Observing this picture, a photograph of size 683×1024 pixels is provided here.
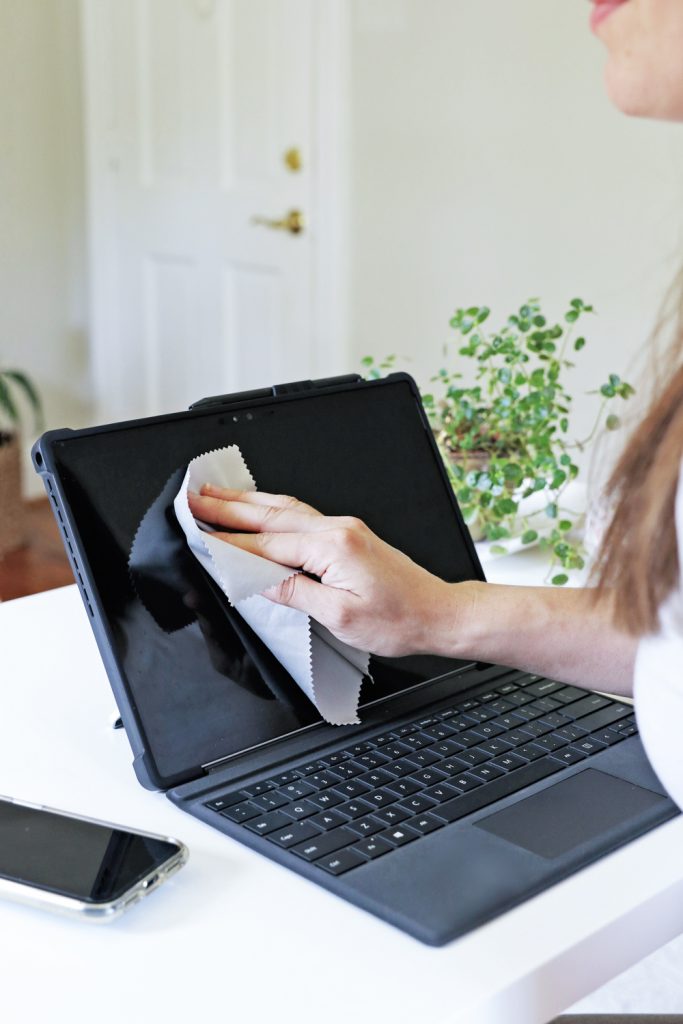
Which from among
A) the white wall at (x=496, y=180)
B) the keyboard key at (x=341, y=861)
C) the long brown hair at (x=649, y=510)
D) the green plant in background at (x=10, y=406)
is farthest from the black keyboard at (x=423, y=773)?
the green plant in background at (x=10, y=406)

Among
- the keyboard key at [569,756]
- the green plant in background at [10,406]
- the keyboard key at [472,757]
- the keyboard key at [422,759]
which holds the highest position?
the keyboard key at [422,759]

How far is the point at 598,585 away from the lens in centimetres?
67

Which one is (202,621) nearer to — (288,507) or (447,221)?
(288,507)

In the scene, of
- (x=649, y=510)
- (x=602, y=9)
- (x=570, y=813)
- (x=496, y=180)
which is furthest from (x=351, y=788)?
(x=496, y=180)

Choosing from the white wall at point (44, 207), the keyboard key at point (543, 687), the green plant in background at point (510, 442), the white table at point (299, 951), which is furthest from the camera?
the white wall at point (44, 207)

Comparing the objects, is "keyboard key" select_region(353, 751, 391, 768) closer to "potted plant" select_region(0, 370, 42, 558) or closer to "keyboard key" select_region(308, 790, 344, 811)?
"keyboard key" select_region(308, 790, 344, 811)

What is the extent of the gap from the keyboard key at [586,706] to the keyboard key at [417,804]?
0.54 ft

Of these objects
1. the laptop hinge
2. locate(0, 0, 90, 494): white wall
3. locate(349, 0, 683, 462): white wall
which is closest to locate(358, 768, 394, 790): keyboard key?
the laptop hinge

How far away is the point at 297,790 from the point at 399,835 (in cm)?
8

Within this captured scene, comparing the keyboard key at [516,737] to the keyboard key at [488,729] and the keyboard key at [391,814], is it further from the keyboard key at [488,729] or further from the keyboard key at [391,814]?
the keyboard key at [391,814]

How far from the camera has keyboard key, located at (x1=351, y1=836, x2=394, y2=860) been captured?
67cm

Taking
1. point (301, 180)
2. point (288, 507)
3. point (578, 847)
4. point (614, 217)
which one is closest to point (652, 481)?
point (578, 847)

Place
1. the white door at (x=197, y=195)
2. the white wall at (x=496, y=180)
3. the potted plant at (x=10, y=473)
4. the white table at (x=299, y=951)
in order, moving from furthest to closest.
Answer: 1. the potted plant at (x=10, y=473)
2. the white door at (x=197, y=195)
3. the white wall at (x=496, y=180)
4. the white table at (x=299, y=951)

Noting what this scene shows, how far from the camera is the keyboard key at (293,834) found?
69 cm
